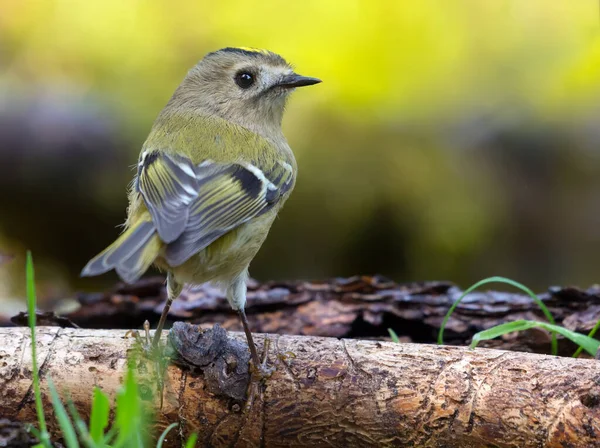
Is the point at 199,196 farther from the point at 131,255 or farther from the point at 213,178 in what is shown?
the point at 131,255

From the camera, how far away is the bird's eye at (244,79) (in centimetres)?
314

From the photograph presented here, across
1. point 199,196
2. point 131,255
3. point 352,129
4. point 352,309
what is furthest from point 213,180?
point 352,129

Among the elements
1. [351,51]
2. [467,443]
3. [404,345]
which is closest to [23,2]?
[351,51]

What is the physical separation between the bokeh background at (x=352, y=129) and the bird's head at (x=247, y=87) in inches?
56.9

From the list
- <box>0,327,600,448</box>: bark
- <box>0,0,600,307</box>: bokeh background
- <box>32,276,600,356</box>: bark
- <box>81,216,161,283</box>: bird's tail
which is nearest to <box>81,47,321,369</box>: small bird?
<box>81,216,161,283</box>: bird's tail

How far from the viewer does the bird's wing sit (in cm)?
227

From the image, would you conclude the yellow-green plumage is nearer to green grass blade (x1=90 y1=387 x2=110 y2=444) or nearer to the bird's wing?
the bird's wing

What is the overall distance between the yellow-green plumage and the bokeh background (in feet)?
4.85

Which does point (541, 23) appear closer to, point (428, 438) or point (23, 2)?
point (23, 2)

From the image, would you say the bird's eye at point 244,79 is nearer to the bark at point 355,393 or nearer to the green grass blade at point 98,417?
the bark at point 355,393

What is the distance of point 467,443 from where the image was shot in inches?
83.0

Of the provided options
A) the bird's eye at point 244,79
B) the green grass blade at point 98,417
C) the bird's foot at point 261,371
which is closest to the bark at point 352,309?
the bird's eye at point 244,79

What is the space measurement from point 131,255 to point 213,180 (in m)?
0.55

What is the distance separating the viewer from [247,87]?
10.3 ft
